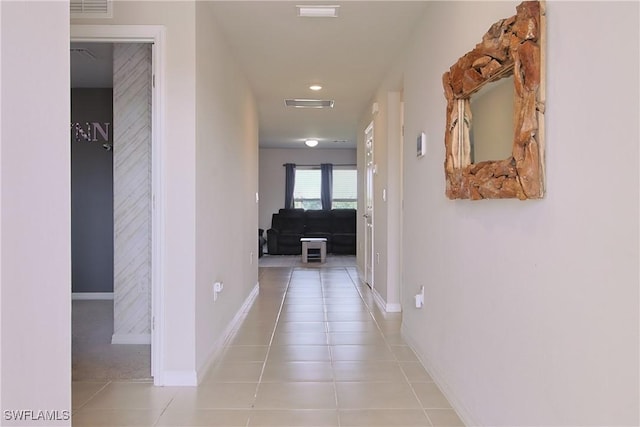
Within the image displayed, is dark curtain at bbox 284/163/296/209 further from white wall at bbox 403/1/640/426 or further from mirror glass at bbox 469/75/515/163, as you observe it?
mirror glass at bbox 469/75/515/163

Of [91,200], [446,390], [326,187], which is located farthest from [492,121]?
[326,187]

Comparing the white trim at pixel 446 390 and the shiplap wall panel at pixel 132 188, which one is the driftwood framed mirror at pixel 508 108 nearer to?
the white trim at pixel 446 390

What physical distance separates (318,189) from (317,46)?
704cm

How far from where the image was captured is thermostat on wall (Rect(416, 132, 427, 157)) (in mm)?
2838

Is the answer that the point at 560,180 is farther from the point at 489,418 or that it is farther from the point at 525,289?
→ the point at 489,418

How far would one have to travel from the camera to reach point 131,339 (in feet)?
11.1

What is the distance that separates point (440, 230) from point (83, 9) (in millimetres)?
2289

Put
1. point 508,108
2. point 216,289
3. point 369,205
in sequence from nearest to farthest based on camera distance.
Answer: point 508,108, point 216,289, point 369,205

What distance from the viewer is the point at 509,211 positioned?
1.63m

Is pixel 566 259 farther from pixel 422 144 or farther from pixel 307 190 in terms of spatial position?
pixel 307 190

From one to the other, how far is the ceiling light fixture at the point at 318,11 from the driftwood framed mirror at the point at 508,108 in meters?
1.17

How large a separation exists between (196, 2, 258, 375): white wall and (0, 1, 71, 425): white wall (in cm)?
108

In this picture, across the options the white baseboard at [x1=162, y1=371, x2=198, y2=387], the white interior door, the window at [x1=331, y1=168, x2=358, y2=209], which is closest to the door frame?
the white baseboard at [x1=162, y1=371, x2=198, y2=387]

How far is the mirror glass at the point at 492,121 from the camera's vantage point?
162 cm
